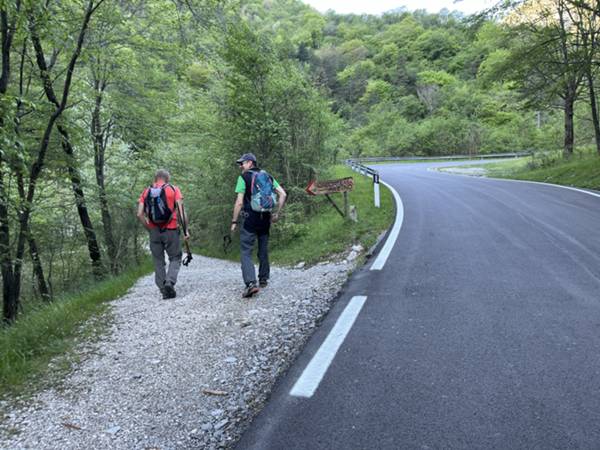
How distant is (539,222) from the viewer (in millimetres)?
9055

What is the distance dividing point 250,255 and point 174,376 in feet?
7.97

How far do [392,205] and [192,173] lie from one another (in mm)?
6617

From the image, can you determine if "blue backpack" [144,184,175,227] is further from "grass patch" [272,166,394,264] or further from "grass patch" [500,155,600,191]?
"grass patch" [500,155,600,191]

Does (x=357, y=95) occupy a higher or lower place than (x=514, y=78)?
higher

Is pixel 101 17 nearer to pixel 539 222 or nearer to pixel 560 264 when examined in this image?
pixel 560 264

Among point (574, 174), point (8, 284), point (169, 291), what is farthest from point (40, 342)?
point (574, 174)

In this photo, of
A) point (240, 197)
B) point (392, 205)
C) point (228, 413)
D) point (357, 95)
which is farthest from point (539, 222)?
point (357, 95)

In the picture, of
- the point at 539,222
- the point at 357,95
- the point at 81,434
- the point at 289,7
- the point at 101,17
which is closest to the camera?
the point at 81,434

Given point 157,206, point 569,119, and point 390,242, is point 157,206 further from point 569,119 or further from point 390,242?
point 569,119

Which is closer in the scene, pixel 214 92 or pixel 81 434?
pixel 81 434

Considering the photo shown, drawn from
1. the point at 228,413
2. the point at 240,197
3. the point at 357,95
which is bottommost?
the point at 228,413

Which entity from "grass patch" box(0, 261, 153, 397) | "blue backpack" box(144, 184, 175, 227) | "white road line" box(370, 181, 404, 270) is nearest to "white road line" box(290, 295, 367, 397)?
"white road line" box(370, 181, 404, 270)

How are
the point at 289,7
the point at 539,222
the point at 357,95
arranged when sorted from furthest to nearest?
the point at 289,7 → the point at 357,95 → the point at 539,222

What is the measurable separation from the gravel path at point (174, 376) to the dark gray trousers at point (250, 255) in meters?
0.32
